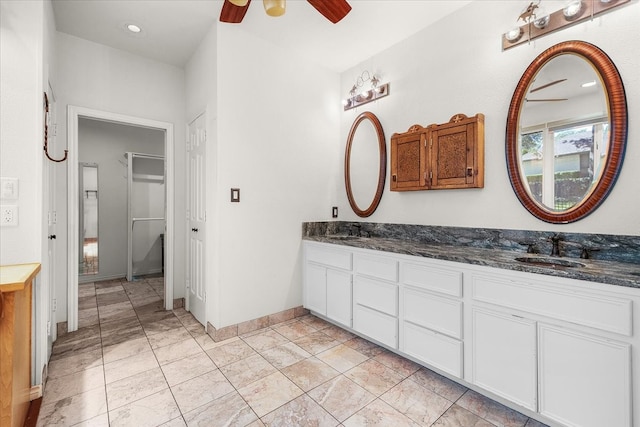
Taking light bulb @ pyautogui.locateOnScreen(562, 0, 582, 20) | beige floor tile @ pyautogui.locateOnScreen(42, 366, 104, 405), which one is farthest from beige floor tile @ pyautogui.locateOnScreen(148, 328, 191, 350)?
light bulb @ pyautogui.locateOnScreen(562, 0, 582, 20)

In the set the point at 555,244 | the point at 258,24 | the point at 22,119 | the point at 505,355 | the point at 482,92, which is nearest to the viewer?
the point at 505,355

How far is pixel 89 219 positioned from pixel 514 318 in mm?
5749

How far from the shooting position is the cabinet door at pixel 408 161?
271 centimetres

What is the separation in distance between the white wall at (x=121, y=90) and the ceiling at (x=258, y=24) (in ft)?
0.45

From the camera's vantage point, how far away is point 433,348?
206cm

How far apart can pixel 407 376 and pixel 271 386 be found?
3.17 ft

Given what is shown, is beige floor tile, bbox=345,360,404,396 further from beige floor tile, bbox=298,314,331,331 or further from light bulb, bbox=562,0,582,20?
light bulb, bbox=562,0,582,20

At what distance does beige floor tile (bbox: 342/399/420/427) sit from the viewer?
1.65 metres

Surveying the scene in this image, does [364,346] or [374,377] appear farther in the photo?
[364,346]

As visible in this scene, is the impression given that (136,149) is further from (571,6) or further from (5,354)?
(571,6)

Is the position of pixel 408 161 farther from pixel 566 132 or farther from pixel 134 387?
pixel 134 387

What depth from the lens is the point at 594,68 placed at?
1852 mm

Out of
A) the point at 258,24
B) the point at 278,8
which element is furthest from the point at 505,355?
the point at 258,24

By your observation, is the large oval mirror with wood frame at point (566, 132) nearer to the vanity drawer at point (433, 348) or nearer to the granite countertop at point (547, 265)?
the granite countertop at point (547, 265)
